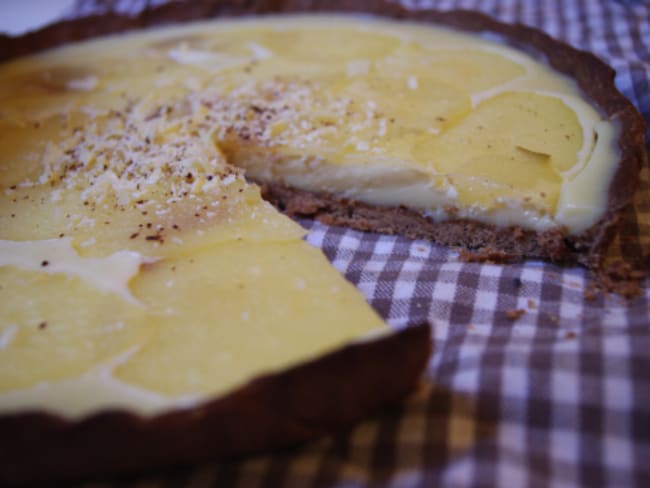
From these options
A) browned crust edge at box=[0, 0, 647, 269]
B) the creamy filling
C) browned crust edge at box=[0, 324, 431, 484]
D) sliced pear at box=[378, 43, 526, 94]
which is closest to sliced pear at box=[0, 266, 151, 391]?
the creamy filling

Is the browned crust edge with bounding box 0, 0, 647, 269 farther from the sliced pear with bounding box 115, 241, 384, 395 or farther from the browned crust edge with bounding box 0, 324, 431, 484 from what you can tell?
the browned crust edge with bounding box 0, 324, 431, 484

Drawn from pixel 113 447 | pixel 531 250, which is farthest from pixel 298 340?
pixel 531 250

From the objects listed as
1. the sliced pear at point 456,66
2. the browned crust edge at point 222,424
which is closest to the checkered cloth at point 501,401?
the browned crust edge at point 222,424

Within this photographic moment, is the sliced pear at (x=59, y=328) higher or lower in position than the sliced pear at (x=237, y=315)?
lower

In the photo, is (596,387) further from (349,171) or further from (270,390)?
(349,171)

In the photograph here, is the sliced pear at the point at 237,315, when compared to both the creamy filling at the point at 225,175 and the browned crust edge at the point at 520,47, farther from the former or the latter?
the browned crust edge at the point at 520,47

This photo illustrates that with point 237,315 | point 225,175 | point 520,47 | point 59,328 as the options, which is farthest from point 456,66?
point 59,328

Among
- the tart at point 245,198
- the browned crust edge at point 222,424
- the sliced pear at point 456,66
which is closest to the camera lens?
the browned crust edge at point 222,424
